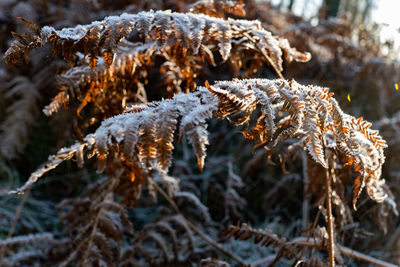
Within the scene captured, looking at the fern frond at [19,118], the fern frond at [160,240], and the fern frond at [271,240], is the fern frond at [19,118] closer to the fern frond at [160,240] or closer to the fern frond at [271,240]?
the fern frond at [160,240]

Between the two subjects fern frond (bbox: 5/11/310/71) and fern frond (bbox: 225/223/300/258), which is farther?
fern frond (bbox: 225/223/300/258)

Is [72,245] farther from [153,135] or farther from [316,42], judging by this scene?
[316,42]

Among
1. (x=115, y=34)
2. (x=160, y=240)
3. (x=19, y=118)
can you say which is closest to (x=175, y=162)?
(x=160, y=240)

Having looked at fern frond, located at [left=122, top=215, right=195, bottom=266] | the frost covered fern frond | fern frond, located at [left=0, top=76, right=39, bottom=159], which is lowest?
fern frond, located at [left=122, top=215, right=195, bottom=266]

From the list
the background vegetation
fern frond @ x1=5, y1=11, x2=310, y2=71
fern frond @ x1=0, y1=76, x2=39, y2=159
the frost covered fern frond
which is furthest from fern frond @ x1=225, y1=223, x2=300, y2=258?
fern frond @ x1=0, y1=76, x2=39, y2=159

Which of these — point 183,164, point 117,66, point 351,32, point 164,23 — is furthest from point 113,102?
point 351,32

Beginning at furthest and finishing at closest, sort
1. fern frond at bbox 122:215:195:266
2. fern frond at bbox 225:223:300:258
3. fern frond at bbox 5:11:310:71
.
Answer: fern frond at bbox 122:215:195:266
fern frond at bbox 225:223:300:258
fern frond at bbox 5:11:310:71

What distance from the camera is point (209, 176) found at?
251cm

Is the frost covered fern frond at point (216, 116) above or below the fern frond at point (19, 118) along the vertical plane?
above

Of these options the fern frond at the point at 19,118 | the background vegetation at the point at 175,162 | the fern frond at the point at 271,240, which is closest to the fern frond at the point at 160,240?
the background vegetation at the point at 175,162

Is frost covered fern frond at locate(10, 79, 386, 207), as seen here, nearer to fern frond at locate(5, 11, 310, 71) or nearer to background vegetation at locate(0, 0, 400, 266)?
background vegetation at locate(0, 0, 400, 266)

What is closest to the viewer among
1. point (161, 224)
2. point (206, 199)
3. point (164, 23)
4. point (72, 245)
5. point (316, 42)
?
point (164, 23)

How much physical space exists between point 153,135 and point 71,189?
1.84 meters

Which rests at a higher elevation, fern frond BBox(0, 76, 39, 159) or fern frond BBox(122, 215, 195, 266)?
fern frond BBox(0, 76, 39, 159)
